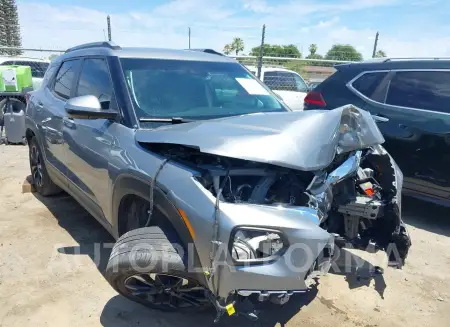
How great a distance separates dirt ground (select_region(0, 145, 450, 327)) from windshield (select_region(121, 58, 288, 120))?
141cm

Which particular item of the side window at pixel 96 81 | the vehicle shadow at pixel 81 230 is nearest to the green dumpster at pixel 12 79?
the vehicle shadow at pixel 81 230

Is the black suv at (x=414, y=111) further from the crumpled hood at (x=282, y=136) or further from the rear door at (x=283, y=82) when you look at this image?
the rear door at (x=283, y=82)

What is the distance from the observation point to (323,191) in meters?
2.40

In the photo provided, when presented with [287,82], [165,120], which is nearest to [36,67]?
[287,82]

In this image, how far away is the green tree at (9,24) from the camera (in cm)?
4813

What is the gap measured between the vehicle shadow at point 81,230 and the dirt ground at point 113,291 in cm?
1

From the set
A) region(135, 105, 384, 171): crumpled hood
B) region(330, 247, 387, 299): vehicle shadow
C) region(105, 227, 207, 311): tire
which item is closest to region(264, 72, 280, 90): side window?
region(330, 247, 387, 299): vehicle shadow

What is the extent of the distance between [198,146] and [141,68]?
133 cm

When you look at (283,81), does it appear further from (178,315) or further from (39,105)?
(178,315)

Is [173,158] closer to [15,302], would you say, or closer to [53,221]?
[15,302]

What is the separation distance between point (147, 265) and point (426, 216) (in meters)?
3.89

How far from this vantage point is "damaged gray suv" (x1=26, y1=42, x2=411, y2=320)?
2084 millimetres

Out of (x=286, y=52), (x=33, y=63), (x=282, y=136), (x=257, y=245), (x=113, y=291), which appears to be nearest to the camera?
(x=257, y=245)

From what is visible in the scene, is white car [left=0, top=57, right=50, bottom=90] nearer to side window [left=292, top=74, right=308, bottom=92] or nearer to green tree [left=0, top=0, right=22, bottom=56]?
side window [left=292, top=74, right=308, bottom=92]
